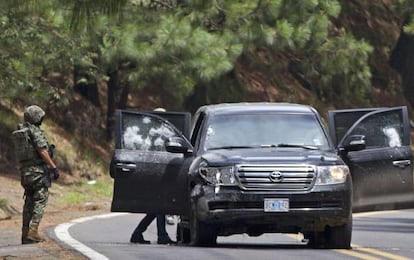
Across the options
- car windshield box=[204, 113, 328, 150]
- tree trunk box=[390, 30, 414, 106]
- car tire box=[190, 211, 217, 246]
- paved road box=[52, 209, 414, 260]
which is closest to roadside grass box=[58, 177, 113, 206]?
paved road box=[52, 209, 414, 260]

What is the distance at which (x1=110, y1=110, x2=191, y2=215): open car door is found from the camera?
16859 mm

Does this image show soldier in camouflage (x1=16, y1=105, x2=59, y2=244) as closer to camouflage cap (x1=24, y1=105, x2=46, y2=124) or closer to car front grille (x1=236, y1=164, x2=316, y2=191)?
camouflage cap (x1=24, y1=105, x2=46, y2=124)

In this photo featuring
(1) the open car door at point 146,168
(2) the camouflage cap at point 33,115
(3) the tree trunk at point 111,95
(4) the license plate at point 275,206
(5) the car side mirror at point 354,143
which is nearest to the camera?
(4) the license plate at point 275,206

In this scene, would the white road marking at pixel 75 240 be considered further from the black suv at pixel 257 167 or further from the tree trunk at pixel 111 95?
the tree trunk at pixel 111 95

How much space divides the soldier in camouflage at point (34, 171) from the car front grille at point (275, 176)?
297cm

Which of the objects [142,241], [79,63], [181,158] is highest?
[79,63]

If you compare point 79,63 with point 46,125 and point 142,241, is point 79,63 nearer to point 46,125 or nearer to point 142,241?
point 46,125

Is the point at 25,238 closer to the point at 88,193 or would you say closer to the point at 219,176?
the point at 219,176

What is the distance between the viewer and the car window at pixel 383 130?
17.4 meters

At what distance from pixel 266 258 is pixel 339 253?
50.1 inches

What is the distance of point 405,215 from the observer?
83.9 ft

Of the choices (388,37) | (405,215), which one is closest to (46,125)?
(405,215)

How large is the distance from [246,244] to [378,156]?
2.19 meters

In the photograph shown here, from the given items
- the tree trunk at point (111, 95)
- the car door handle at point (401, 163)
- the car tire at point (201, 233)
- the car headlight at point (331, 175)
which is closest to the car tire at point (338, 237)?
the car headlight at point (331, 175)
